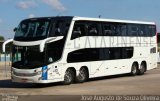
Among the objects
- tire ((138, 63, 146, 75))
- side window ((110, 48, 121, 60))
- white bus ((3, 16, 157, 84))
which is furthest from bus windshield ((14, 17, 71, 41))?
tire ((138, 63, 146, 75))

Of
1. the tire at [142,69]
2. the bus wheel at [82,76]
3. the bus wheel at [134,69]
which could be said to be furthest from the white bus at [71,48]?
the tire at [142,69]

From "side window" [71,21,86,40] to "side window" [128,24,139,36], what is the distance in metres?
5.34

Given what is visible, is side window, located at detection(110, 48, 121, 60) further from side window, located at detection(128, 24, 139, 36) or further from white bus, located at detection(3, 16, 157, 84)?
side window, located at detection(128, 24, 139, 36)

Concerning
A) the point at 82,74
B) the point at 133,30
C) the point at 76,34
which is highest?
the point at 133,30

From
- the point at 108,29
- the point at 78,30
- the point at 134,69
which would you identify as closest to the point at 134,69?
the point at 134,69

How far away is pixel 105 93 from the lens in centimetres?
1897

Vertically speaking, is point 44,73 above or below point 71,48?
below

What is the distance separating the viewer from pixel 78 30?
2417 cm

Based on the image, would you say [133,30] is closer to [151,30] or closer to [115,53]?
[115,53]

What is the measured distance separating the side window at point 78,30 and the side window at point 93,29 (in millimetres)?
475

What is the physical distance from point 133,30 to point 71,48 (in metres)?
7.07

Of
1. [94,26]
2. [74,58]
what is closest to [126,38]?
[94,26]

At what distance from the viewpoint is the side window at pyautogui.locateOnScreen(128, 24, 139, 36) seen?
29.2 metres

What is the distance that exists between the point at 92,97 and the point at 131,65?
1264cm
